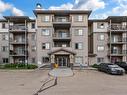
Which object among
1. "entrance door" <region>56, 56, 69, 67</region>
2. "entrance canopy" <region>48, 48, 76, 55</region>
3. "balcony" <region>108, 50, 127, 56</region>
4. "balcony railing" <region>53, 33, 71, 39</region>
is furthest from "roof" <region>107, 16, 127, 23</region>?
"entrance door" <region>56, 56, 69, 67</region>

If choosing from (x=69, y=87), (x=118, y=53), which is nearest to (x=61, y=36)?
(x=118, y=53)

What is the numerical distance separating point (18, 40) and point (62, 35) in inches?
432

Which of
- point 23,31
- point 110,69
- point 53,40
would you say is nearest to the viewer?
point 110,69

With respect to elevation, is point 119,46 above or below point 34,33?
below

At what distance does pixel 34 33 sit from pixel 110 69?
2380 cm

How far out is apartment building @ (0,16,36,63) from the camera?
47.1 m

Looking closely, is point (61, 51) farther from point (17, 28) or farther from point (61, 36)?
point (17, 28)

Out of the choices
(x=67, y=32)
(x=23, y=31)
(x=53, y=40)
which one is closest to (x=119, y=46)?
(x=67, y=32)

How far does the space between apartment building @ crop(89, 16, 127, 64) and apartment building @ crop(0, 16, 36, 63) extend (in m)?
14.1

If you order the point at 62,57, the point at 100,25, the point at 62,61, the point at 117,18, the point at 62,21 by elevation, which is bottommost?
the point at 62,61

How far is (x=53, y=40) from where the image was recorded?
44.1 metres

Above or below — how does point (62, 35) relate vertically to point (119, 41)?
above

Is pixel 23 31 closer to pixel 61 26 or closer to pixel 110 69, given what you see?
pixel 61 26

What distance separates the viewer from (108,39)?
4722 cm
